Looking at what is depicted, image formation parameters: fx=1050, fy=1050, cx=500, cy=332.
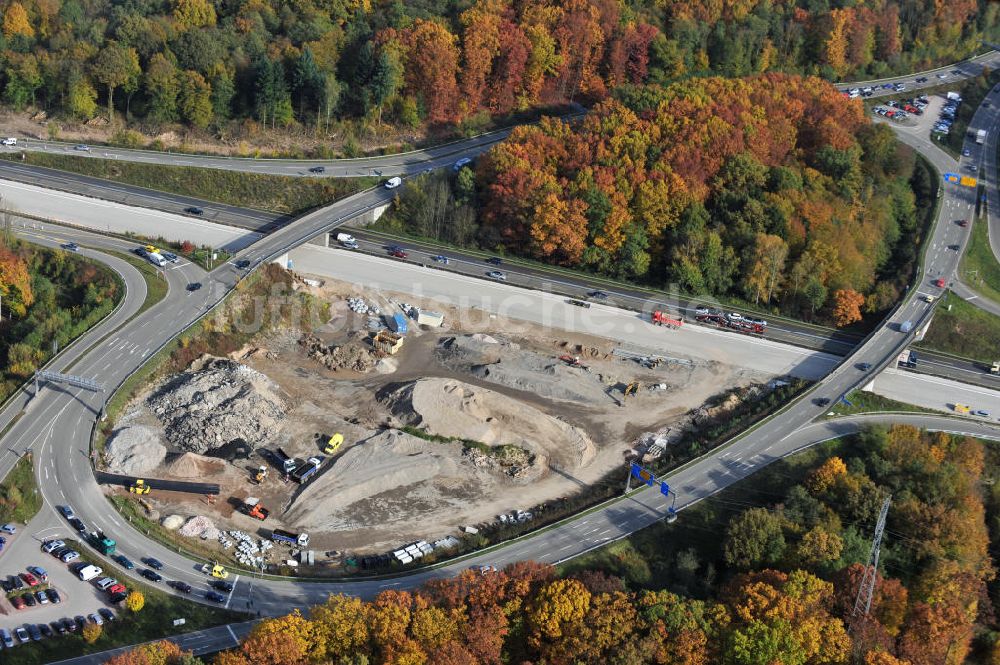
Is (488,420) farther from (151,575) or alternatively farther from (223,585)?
(151,575)

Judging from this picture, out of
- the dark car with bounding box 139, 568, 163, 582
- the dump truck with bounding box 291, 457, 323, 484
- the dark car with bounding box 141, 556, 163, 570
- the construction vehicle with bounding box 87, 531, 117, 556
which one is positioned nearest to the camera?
the dark car with bounding box 139, 568, 163, 582

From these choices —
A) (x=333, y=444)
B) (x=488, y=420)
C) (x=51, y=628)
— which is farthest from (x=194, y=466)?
(x=488, y=420)

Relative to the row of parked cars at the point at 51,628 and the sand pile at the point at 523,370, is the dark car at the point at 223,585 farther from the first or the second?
the sand pile at the point at 523,370

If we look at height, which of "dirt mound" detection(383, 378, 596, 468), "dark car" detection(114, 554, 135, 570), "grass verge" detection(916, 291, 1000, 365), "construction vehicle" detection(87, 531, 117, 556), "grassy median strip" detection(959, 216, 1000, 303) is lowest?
"dark car" detection(114, 554, 135, 570)

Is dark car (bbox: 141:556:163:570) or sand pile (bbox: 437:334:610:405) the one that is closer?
dark car (bbox: 141:556:163:570)

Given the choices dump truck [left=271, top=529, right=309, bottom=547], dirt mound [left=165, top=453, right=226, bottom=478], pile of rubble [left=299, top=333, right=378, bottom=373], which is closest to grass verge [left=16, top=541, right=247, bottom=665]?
dump truck [left=271, top=529, right=309, bottom=547]

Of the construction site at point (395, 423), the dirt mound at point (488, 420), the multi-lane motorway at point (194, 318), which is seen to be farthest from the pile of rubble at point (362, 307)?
the dirt mound at point (488, 420)

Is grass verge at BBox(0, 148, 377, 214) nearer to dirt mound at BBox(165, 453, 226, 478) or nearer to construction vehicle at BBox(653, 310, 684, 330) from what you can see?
construction vehicle at BBox(653, 310, 684, 330)
